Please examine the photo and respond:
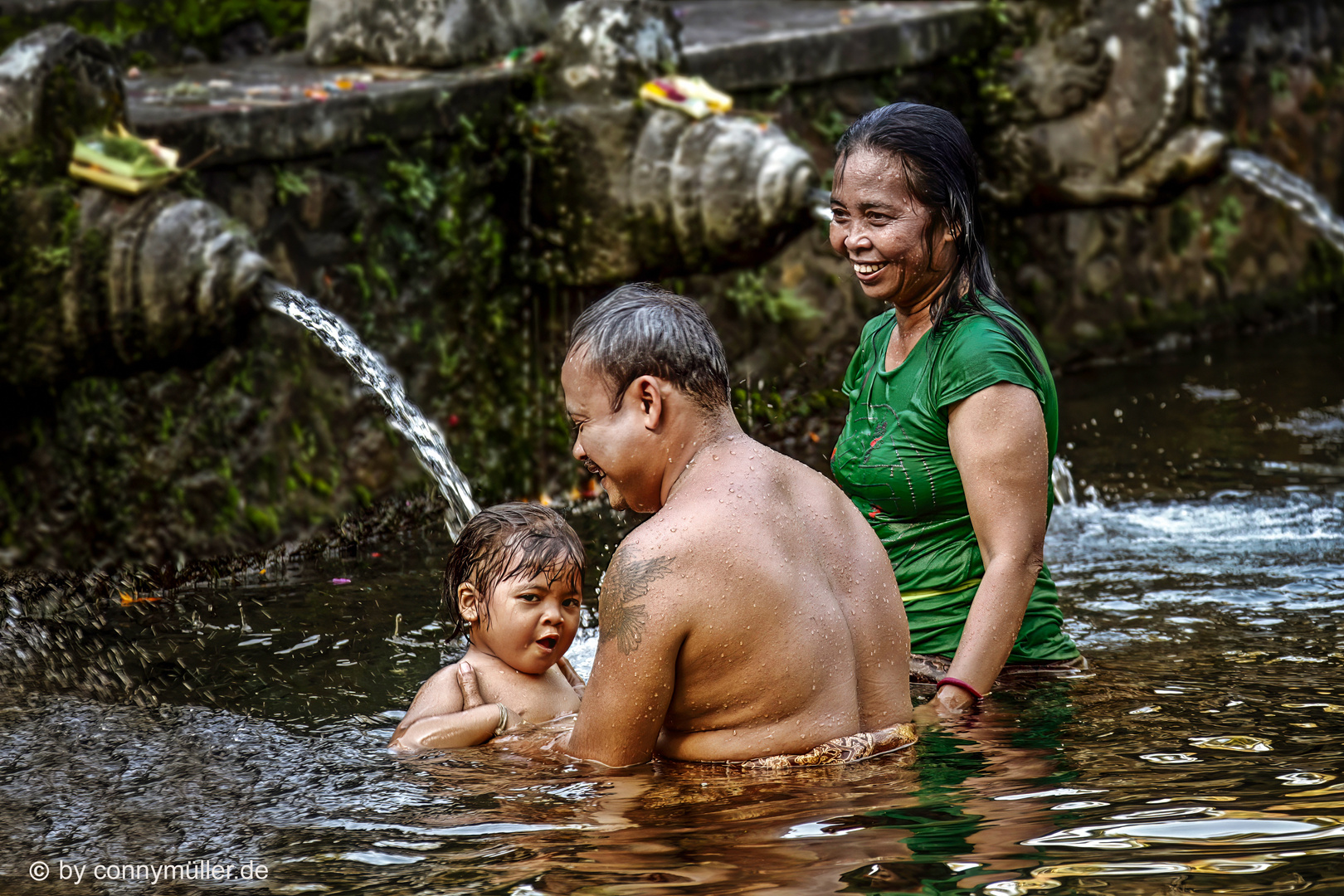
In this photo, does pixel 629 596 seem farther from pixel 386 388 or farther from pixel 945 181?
pixel 386 388

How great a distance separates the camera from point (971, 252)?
3.45 metres

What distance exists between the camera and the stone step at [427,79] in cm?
596

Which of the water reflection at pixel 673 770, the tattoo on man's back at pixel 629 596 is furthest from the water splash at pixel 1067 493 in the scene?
the tattoo on man's back at pixel 629 596

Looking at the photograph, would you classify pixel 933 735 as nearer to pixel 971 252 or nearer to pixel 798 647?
pixel 798 647

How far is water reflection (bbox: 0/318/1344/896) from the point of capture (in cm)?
267

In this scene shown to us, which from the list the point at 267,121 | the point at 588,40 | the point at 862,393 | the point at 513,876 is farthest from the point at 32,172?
the point at 513,876

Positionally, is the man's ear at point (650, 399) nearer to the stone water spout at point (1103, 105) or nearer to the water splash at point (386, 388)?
the water splash at point (386, 388)

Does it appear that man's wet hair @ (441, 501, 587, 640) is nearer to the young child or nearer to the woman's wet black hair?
the young child

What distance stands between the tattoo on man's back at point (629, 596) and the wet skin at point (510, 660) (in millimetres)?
1081

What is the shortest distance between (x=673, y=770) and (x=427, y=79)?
445 centimetres

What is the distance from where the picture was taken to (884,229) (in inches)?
134

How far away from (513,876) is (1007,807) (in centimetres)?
95

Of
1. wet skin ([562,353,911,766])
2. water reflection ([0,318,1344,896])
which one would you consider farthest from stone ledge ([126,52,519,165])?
wet skin ([562,353,911,766])

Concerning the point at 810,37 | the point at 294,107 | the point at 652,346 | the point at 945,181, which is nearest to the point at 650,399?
the point at 652,346
